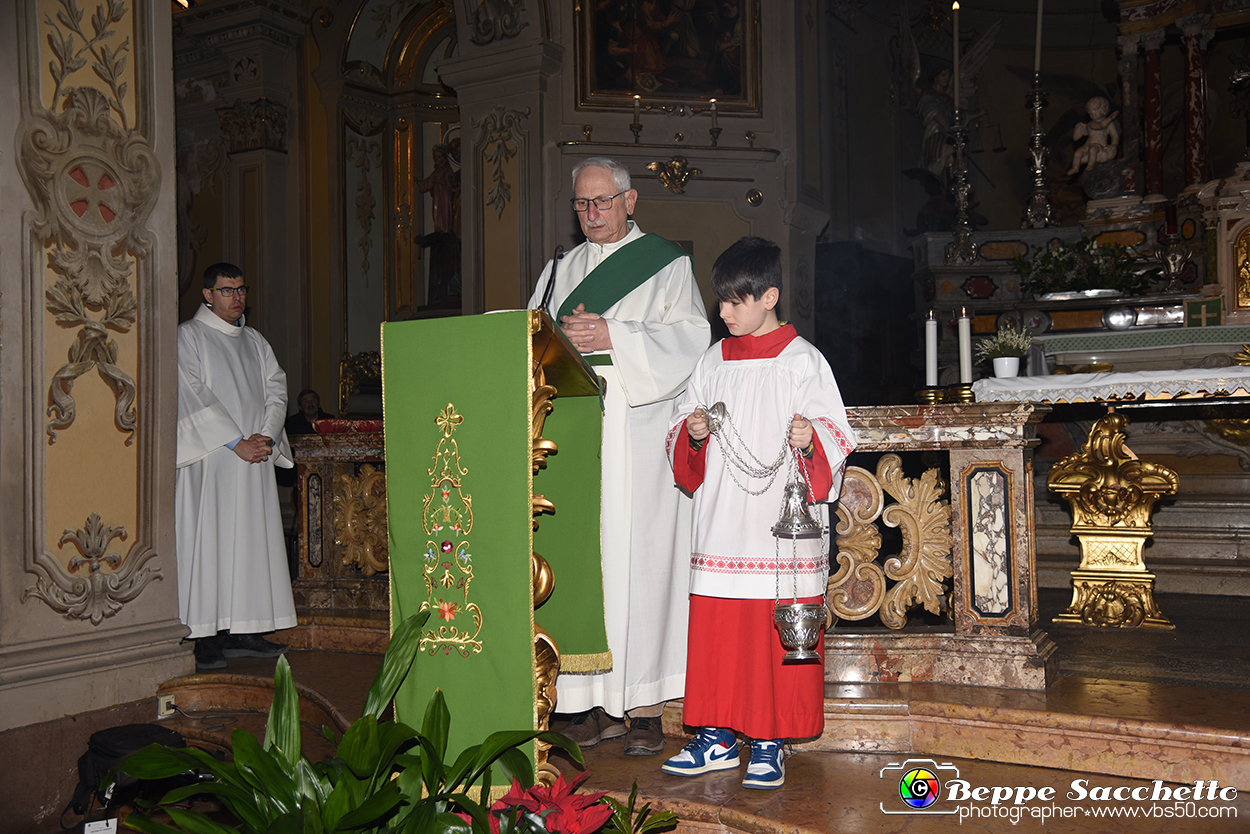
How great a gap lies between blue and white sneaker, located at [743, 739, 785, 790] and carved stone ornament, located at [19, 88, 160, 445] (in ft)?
8.80

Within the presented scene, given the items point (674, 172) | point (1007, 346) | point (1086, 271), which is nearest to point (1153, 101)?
point (1086, 271)

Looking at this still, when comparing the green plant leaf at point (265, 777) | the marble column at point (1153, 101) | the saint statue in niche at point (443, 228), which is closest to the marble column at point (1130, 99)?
the marble column at point (1153, 101)

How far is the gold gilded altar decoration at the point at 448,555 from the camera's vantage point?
2.36 meters

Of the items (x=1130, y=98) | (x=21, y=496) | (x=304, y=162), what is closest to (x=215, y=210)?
(x=304, y=162)

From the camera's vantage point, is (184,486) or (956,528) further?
(184,486)

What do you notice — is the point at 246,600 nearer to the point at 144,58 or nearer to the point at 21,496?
the point at 21,496

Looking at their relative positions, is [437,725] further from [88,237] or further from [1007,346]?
[1007,346]

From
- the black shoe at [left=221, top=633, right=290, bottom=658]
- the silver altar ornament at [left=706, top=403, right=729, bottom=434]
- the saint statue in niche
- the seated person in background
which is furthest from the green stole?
the saint statue in niche

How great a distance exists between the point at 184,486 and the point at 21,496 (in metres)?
1.14

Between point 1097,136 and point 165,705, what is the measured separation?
9299mm

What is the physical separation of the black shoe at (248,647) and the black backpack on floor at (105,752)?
4.13 feet

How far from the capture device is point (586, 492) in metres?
2.83

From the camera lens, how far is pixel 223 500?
15.0ft

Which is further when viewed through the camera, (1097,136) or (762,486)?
(1097,136)
